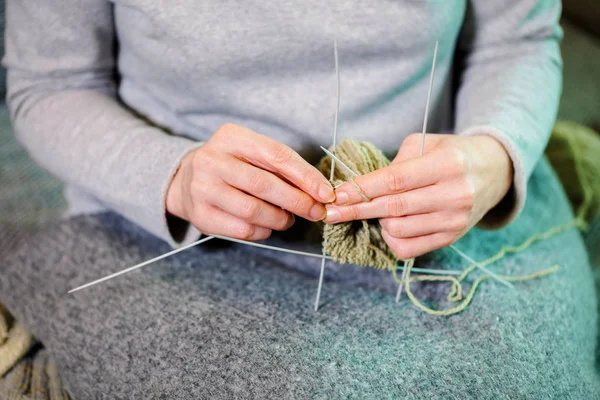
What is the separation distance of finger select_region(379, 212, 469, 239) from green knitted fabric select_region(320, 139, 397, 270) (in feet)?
0.11

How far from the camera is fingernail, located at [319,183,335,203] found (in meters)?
0.48

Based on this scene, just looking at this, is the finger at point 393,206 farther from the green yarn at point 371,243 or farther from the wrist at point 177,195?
the wrist at point 177,195

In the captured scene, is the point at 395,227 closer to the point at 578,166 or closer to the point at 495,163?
the point at 495,163

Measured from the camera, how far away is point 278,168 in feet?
1.60

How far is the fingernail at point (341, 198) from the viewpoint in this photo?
19.3 inches

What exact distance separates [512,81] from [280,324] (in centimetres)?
46

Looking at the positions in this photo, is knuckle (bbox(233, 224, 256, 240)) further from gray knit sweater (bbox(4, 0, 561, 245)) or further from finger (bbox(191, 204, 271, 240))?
gray knit sweater (bbox(4, 0, 561, 245))

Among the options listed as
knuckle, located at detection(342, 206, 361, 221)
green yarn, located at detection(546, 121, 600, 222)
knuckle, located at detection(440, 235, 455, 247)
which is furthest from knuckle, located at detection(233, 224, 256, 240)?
green yarn, located at detection(546, 121, 600, 222)

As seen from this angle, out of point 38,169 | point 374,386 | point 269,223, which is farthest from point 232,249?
point 38,169

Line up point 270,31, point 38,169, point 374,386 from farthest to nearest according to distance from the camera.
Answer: point 38,169 → point 270,31 → point 374,386

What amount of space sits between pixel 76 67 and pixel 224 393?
48 centimetres

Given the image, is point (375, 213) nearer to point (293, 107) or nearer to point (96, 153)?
point (293, 107)

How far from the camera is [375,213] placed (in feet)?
1.63

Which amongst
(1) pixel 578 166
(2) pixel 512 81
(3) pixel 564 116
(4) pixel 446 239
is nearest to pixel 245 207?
(4) pixel 446 239
